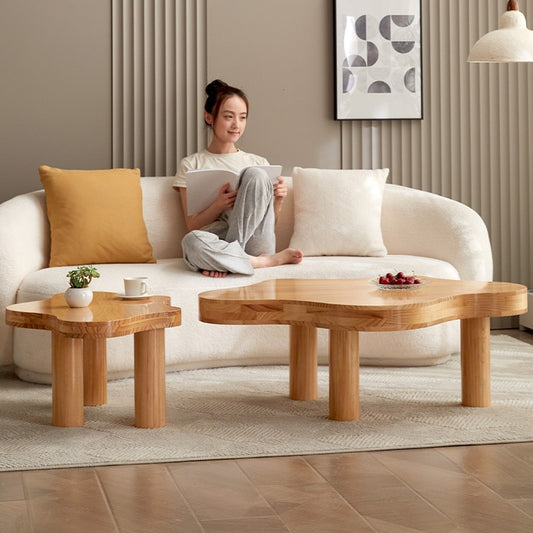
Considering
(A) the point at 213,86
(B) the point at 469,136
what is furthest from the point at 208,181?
(B) the point at 469,136

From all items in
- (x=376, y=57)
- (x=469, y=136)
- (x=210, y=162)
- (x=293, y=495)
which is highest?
(x=376, y=57)

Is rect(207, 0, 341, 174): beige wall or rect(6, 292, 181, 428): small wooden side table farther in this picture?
rect(207, 0, 341, 174): beige wall

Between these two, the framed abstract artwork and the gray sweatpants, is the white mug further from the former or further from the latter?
the framed abstract artwork

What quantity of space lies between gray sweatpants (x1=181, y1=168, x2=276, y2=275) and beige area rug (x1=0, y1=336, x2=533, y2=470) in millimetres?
474

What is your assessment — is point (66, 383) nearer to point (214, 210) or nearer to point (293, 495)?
point (293, 495)

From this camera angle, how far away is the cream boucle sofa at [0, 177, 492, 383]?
12.1ft

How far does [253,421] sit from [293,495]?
2.51ft

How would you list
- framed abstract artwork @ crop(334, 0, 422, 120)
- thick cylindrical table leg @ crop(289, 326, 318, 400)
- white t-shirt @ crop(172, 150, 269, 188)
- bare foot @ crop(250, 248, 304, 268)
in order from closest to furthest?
thick cylindrical table leg @ crop(289, 326, 318, 400), bare foot @ crop(250, 248, 304, 268), white t-shirt @ crop(172, 150, 269, 188), framed abstract artwork @ crop(334, 0, 422, 120)

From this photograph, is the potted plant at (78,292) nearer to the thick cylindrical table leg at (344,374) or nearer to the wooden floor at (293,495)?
the wooden floor at (293,495)

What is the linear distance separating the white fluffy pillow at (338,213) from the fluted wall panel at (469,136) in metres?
0.65

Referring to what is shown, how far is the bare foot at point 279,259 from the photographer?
404 centimetres

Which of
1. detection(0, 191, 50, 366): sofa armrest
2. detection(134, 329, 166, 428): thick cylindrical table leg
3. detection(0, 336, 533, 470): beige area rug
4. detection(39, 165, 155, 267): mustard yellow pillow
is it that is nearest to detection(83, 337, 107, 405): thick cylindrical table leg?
detection(0, 336, 533, 470): beige area rug

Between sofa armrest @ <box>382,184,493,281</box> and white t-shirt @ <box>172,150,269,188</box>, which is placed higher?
white t-shirt @ <box>172,150,269,188</box>

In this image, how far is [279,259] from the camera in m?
4.05
